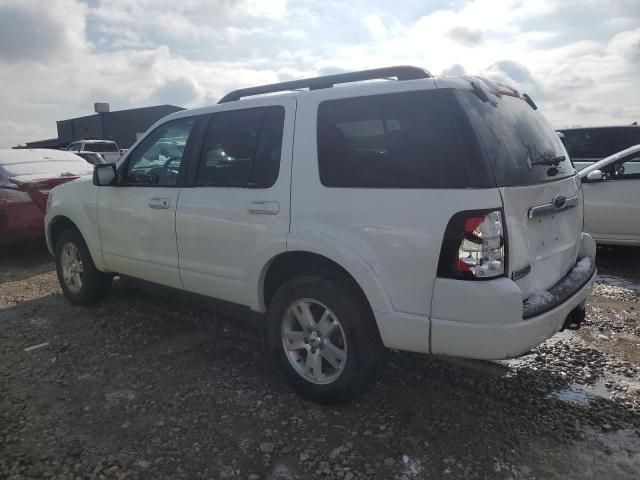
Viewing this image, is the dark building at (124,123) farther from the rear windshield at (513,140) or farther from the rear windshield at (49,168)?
the rear windshield at (513,140)

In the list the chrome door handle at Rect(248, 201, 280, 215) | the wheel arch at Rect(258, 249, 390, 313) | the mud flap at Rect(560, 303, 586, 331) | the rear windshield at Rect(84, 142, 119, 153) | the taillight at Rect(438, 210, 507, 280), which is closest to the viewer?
the taillight at Rect(438, 210, 507, 280)

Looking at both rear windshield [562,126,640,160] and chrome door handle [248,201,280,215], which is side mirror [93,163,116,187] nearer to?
chrome door handle [248,201,280,215]

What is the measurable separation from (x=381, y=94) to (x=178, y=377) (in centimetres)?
233

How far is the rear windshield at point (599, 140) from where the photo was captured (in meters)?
9.66

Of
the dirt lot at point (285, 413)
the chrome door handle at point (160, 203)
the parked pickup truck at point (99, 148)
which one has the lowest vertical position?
the dirt lot at point (285, 413)

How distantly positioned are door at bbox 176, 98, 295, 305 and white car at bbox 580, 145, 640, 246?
15.0 ft

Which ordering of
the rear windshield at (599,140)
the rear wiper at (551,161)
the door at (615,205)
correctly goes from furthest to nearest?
the rear windshield at (599,140) → the door at (615,205) → the rear wiper at (551,161)

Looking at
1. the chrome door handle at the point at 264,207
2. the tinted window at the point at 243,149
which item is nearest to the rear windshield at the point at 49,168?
the tinted window at the point at 243,149

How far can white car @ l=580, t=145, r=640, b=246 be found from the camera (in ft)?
19.8

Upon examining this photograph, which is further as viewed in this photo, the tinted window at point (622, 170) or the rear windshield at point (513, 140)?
the tinted window at point (622, 170)

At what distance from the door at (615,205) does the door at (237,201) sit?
15.6ft

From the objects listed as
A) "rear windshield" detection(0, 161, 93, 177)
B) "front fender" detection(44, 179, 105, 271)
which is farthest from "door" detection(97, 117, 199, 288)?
"rear windshield" detection(0, 161, 93, 177)

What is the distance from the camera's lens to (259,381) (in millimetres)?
3434

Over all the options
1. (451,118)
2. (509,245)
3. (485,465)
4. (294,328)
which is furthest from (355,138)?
(485,465)
